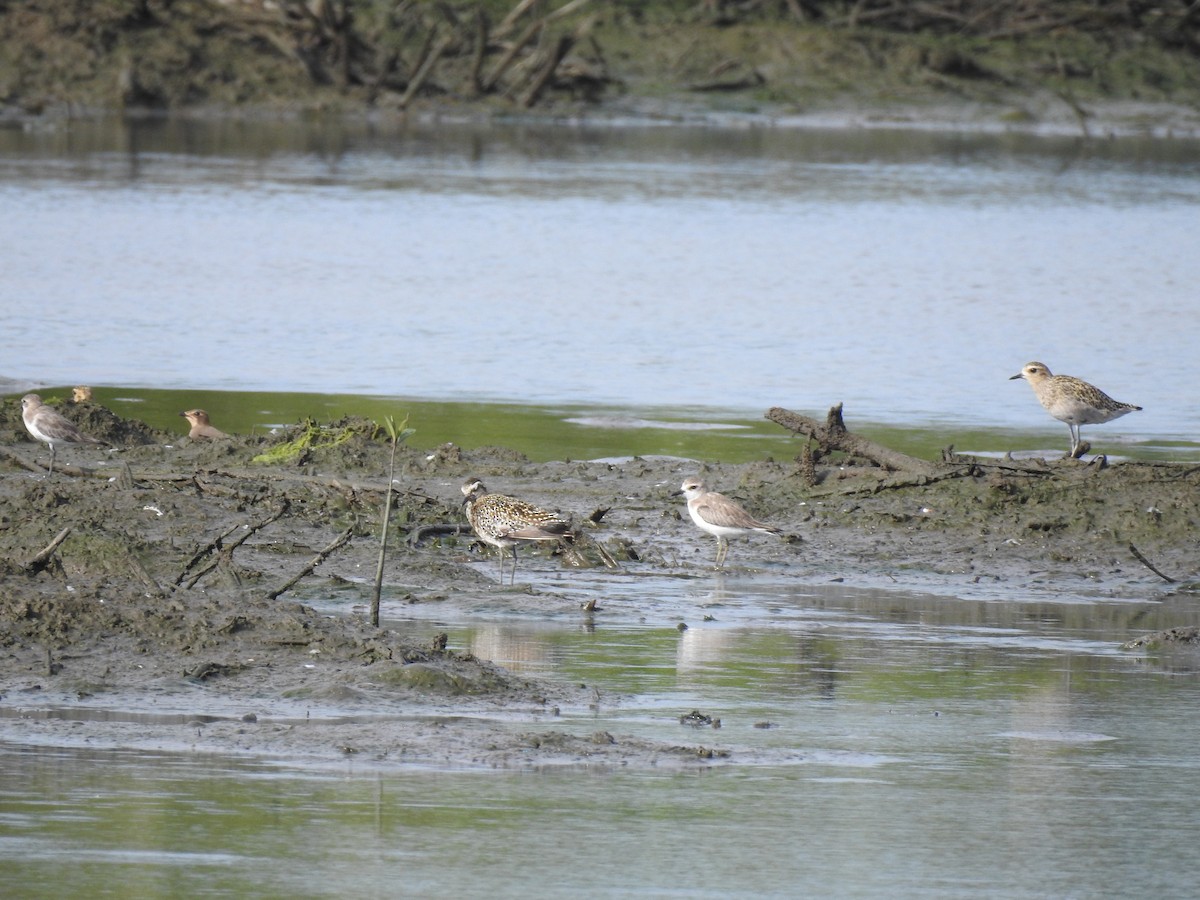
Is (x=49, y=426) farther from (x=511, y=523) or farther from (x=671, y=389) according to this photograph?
(x=671, y=389)

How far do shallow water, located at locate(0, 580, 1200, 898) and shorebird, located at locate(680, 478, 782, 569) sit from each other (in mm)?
1941

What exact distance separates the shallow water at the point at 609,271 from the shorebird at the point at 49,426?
4733 millimetres

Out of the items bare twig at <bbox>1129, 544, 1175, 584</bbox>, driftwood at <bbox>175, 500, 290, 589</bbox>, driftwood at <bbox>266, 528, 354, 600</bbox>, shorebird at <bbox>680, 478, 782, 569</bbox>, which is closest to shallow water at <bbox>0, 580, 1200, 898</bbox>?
driftwood at <bbox>266, 528, 354, 600</bbox>

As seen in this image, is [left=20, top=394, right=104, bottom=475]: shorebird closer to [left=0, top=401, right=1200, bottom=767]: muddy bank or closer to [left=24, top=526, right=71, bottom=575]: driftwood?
[left=0, top=401, right=1200, bottom=767]: muddy bank

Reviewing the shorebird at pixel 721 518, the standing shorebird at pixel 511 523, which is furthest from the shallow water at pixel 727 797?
the shorebird at pixel 721 518

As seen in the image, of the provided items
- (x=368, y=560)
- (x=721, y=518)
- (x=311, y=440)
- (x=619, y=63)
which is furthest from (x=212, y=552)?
(x=619, y=63)

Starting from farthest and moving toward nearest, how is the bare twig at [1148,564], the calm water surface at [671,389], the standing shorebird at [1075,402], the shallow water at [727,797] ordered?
the standing shorebird at [1075,402] → the bare twig at [1148,564] → the calm water surface at [671,389] → the shallow water at [727,797]

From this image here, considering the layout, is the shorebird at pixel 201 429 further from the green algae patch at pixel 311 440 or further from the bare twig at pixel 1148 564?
the bare twig at pixel 1148 564

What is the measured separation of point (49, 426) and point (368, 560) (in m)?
2.67

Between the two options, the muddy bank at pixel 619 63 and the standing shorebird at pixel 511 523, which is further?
the muddy bank at pixel 619 63

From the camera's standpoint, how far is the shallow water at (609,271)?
19.3 meters

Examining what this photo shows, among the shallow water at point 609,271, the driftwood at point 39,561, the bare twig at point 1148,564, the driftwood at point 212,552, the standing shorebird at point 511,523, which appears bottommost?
the shallow water at point 609,271

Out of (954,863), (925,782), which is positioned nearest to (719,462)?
(925,782)

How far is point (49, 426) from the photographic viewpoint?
13156 millimetres
